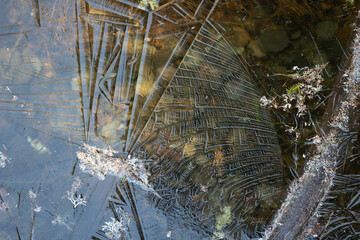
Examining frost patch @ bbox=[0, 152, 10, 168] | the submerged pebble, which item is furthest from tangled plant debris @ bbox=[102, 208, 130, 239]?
the submerged pebble

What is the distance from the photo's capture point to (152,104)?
135 cm

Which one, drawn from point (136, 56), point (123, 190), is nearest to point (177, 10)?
point (136, 56)

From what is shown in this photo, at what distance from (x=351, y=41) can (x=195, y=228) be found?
4.74ft

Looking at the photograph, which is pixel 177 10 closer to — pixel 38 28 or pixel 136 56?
pixel 136 56

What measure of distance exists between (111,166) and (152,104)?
0.46m

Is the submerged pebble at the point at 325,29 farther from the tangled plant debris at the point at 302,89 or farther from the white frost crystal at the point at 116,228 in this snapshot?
the white frost crystal at the point at 116,228

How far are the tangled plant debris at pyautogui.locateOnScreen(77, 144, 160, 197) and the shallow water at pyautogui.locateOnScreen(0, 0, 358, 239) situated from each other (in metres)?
0.03

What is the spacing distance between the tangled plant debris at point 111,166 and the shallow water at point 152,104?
0.10 ft

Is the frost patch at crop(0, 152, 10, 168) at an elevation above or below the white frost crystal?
above

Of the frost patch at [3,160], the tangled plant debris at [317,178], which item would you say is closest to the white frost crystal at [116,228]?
the frost patch at [3,160]

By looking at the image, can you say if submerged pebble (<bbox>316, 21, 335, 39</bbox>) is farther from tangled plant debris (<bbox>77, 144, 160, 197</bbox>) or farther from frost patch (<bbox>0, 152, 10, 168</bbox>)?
frost patch (<bbox>0, 152, 10, 168</bbox>)

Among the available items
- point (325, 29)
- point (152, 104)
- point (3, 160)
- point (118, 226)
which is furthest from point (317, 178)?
point (3, 160)

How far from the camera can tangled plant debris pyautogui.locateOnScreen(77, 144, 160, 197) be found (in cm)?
135

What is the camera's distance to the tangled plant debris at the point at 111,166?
53.3 inches
